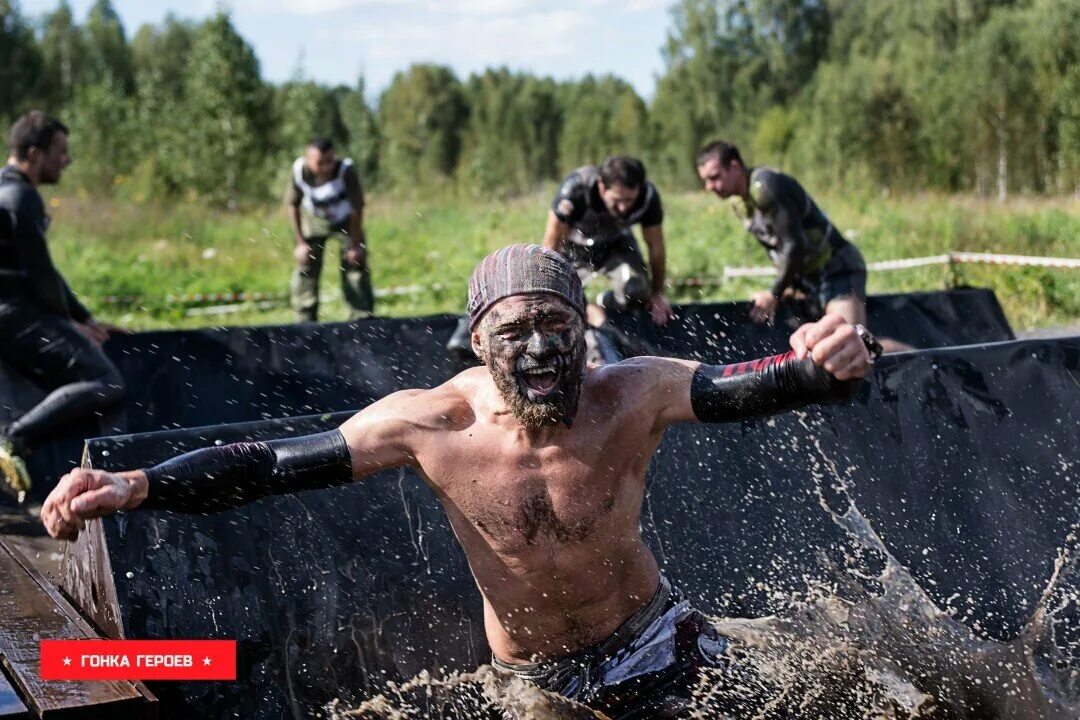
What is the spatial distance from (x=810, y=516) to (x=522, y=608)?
63.4 inches

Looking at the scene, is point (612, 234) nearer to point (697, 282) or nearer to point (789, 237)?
point (789, 237)

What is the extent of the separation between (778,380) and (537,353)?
57 centimetres

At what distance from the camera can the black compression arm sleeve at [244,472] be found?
109 inches

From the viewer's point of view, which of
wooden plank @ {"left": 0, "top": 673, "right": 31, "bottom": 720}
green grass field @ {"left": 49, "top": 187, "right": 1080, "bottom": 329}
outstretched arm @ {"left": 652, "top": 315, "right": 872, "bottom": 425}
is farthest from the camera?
green grass field @ {"left": 49, "top": 187, "right": 1080, "bottom": 329}

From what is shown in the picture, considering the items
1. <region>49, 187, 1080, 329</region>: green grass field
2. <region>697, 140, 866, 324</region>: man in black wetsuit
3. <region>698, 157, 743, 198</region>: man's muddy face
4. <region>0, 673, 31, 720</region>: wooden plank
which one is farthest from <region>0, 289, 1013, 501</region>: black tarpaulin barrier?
<region>49, 187, 1080, 329</region>: green grass field

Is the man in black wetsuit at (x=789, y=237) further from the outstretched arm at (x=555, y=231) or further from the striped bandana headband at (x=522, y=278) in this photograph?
the striped bandana headband at (x=522, y=278)

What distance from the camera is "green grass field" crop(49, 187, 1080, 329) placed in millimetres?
13797

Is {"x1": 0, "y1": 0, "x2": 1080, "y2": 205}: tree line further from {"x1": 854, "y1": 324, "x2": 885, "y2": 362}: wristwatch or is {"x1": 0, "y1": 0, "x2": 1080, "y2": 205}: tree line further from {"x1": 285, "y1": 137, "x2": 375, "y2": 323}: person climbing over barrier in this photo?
{"x1": 854, "y1": 324, "x2": 885, "y2": 362}: wristwatch

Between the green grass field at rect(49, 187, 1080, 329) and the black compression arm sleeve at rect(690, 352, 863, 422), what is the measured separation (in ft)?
30.8

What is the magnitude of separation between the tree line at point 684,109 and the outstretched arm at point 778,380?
24.6 metres

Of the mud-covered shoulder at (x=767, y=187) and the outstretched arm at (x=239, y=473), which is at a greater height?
the mud-covered shoulder at (x=767, y=187)

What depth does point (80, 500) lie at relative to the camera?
2.58m

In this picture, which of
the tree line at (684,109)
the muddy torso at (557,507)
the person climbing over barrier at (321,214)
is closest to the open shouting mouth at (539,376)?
the muddy torso at (557,507)

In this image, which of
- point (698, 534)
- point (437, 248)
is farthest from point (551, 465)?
point (437, 248)
